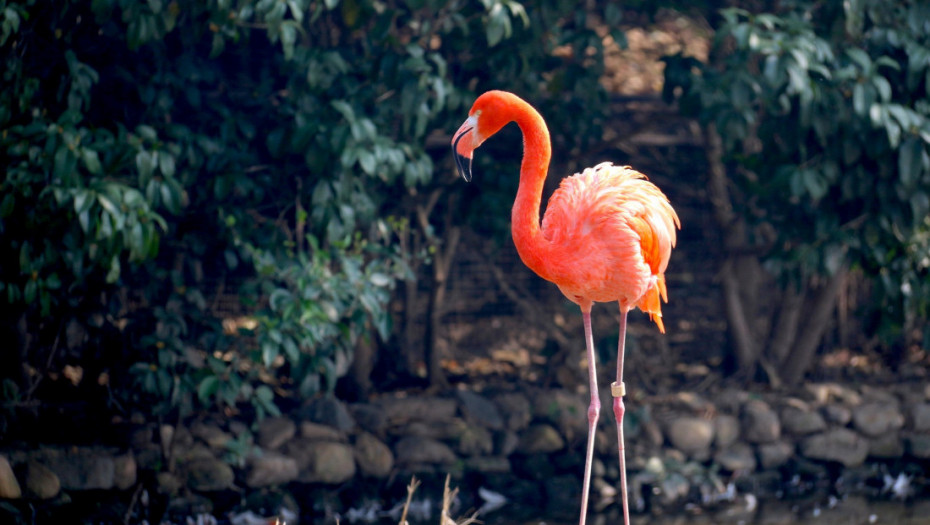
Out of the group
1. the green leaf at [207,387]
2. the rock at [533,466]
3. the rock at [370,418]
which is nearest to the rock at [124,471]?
the green leaf at [207,387]

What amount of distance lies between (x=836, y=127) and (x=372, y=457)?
3027 mm

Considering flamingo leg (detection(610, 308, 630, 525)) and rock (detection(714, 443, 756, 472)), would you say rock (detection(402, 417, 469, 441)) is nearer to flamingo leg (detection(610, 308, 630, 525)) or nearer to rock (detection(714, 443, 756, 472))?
rock (detection(714, 443, 756, 472))

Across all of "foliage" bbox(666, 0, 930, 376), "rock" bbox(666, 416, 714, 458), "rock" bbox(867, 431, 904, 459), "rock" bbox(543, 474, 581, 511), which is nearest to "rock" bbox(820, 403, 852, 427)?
"rock" bbox(867, 431, 904, 459)

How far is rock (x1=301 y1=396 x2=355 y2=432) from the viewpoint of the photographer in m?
5.23

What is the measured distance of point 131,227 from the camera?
394cm

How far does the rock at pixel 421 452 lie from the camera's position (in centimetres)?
524

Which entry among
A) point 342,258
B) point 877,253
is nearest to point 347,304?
point 342,258

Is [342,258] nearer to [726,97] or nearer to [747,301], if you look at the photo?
[726,97]

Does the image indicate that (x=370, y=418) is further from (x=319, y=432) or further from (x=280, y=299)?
(x=280, y=299)

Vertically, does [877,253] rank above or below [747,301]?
above

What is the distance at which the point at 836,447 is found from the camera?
5730 millimetres

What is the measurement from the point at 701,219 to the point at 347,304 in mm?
2968

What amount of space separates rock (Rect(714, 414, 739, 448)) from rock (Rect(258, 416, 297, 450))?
2503 mm

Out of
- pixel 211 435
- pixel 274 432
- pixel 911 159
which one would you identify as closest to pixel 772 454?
pixel 911 159
